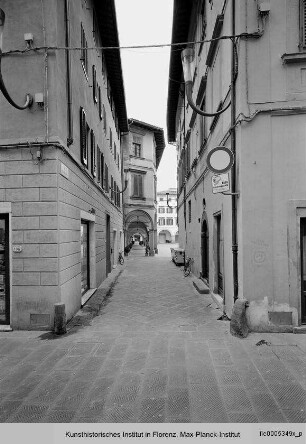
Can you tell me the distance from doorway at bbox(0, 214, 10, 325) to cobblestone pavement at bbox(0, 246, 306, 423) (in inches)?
22.7

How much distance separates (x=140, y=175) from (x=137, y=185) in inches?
41.1

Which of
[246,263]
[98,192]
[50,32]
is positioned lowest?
[246,263]

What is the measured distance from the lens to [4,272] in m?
5.69

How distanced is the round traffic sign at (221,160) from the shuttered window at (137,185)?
22.2 meters

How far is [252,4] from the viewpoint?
521 centimetres

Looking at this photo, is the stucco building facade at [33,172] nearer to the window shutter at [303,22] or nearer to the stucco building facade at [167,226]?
the window shutter at [303,22]

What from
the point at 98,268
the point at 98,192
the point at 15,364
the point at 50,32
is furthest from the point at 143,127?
the point at 15,364

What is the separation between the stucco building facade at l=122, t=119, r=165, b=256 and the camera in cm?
2638

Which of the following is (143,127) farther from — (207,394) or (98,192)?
(207,394)

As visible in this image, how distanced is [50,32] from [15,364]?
605cm

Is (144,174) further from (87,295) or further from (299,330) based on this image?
(299,330)

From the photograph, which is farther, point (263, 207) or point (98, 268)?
point (98, 268)

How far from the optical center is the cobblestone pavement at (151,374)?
291cm

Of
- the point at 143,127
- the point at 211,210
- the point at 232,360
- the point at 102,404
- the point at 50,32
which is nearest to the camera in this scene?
the point at 102,404
